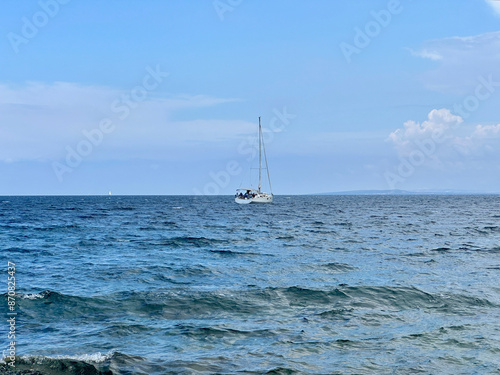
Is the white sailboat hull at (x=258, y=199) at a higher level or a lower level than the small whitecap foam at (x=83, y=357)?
higher

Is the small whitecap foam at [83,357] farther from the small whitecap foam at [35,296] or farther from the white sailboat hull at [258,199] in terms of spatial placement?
the white sailboat hull at [258,199]

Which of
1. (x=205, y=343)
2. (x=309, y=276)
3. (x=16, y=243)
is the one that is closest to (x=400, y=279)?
(x=309, y=276)

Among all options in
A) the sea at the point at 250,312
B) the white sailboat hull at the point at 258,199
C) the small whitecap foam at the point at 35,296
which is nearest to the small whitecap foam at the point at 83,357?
the sea at the point at 250,312

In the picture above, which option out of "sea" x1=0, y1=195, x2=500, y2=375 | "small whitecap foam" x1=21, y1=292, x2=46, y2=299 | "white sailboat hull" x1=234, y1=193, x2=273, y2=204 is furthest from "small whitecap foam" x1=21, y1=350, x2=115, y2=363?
Answer: "white sailboat hull" x1=234, y1=193, x2=273, y2=204

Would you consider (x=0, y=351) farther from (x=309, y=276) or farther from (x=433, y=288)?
(x=433, y=288)

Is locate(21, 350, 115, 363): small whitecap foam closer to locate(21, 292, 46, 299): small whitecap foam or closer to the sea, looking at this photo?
the sea

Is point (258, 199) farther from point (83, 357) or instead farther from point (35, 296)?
point (83, 357)

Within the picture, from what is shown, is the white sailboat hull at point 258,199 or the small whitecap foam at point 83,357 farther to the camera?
the white sailboat hull at point 258,199

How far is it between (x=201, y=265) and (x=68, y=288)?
25.5ft

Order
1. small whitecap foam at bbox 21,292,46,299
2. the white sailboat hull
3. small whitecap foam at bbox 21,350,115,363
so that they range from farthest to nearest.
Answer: the white sailboat hull
small whitecap foam at bbox 21,292,46,299
small whitecap foam at bbox 21,350,115,363

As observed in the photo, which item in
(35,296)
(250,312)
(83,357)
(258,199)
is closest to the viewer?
(83,357)

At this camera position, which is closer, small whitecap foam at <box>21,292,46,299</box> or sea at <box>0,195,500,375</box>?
sea at <box>0,195,500,375</box>

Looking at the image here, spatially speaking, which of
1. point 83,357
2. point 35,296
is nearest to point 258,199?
point 35,296

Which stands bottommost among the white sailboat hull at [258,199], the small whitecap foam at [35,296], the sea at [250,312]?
the sea at [250,312]
